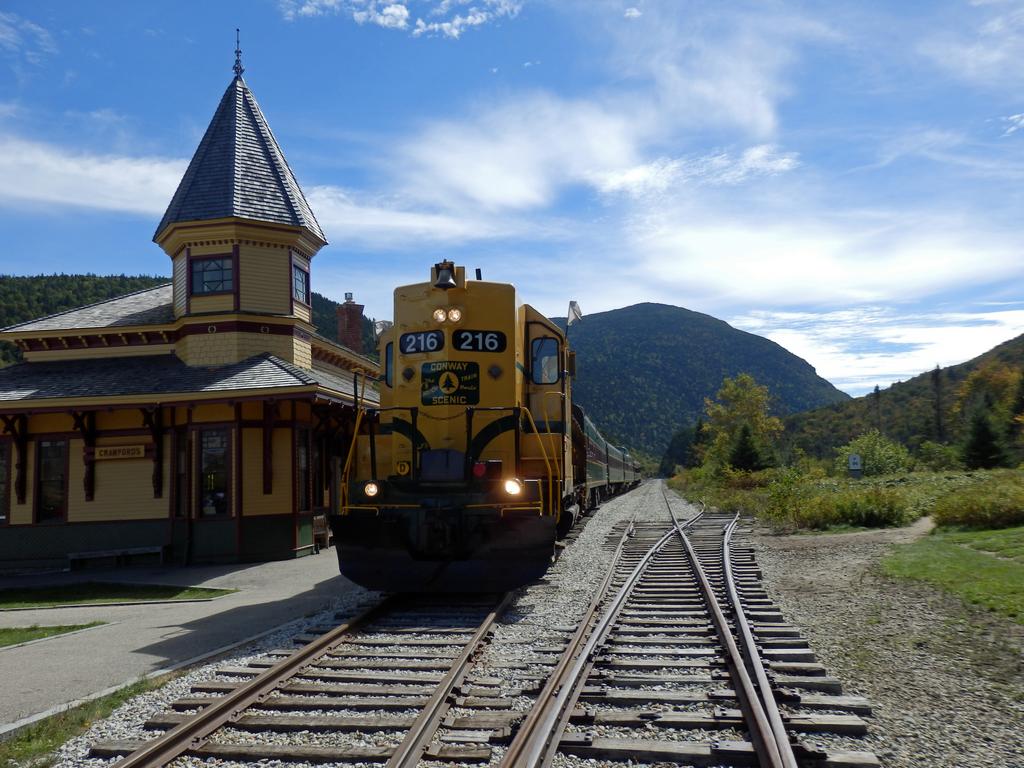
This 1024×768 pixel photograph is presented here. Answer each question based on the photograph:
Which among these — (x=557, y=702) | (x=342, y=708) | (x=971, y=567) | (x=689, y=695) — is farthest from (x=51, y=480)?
(x=971, y=567)

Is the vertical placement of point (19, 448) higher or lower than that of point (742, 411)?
lower

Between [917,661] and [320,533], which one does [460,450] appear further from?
[320,533]

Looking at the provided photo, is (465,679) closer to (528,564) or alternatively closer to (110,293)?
(528,564)

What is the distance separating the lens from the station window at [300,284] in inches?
711

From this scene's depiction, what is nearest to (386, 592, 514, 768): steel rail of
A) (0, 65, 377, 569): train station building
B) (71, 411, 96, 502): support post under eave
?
(0, 65, 377, 569): train station building

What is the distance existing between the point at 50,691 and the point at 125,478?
36.8ft

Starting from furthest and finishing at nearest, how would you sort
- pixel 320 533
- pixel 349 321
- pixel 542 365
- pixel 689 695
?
1. pixel 349 321
2. pixel 320 533
3. pixel 542 365
4. pixel 689 695

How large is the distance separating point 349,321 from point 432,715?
2189 centimetres

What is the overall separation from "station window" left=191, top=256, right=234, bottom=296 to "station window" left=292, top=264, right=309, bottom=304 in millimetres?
1435

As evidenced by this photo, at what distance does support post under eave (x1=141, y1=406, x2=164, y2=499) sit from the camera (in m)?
16.2

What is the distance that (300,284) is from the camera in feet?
60.6

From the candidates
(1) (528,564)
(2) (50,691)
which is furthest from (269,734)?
(1) (528,564)

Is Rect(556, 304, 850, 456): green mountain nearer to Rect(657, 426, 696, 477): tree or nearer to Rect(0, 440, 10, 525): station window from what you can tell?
Rect(657, 426, 696, 477): tree

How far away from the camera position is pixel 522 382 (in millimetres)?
10312
